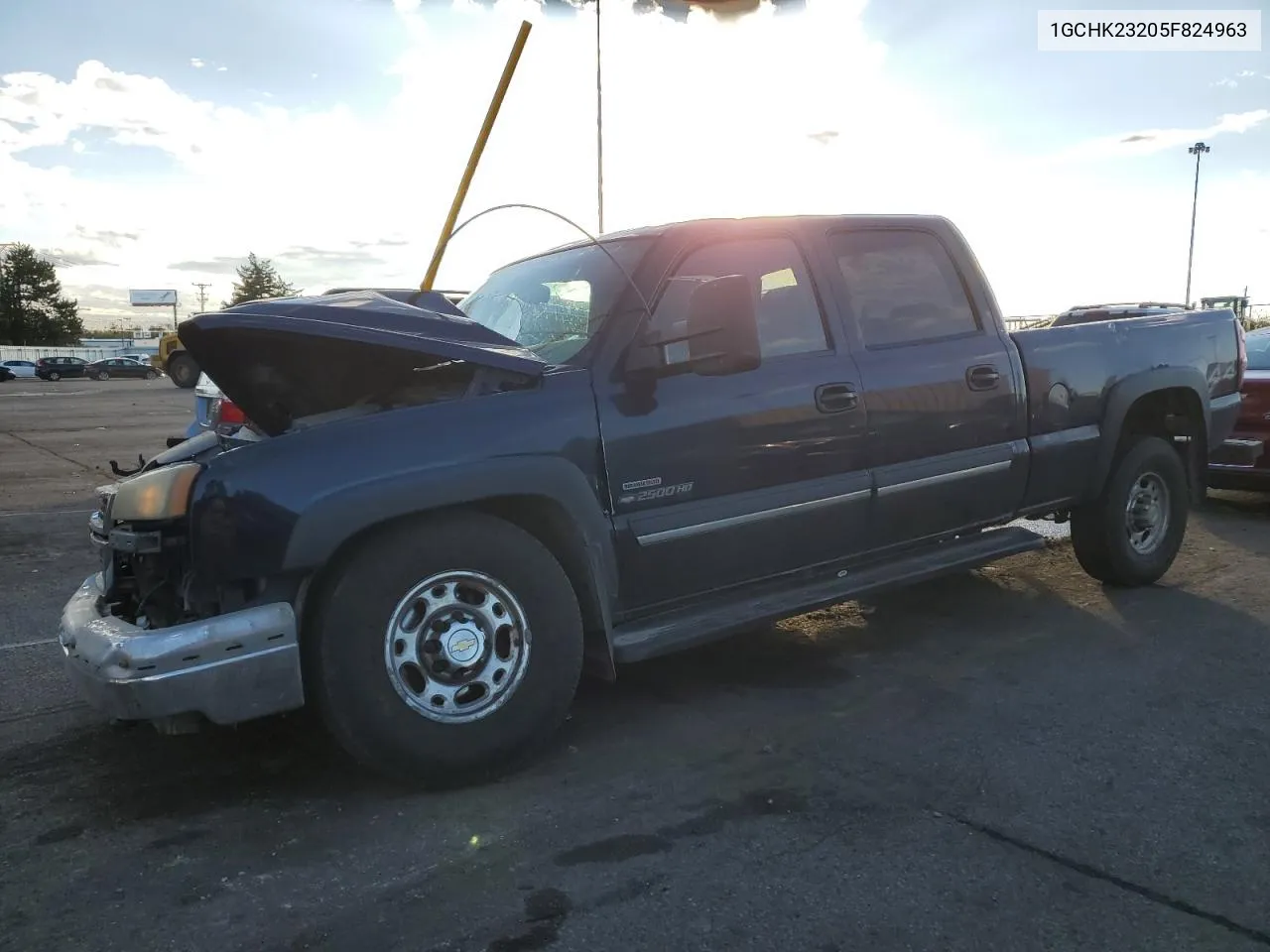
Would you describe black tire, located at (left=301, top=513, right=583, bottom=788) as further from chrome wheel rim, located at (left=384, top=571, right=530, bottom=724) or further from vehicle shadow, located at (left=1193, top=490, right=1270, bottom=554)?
vehicle shadow, located at (left=1193, top=490, right=1270, bottom=554)

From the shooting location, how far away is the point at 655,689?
4.31m

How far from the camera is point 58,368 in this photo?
5712 cm

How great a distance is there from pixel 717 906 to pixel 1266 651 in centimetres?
338

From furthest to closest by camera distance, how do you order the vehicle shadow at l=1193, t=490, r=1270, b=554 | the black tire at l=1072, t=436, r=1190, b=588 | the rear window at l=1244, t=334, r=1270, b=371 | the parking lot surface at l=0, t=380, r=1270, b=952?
the rear window at l=1244, t=334, r=1270, b=371 → the vehicle shadow at l=1193, t=490, r=1270, b=554 → the black tire at l=1072, t=436, r=1190, b=588 → the parking lot surface at l=0, t=380, r=1270, b=952

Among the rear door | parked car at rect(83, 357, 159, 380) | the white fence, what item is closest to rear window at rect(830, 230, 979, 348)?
the rear door

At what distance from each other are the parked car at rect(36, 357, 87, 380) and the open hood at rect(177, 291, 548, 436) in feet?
201

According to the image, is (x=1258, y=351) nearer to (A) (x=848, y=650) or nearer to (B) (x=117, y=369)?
(A) (x=848, y=650)

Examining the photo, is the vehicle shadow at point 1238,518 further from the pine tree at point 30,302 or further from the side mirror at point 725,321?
the pine tree at point 30,302

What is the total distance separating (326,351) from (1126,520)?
14.5ft

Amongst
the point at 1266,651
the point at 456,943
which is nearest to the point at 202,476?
the point at 456,943

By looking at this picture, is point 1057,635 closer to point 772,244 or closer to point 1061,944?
point 772,244

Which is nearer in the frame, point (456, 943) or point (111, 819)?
point (456, 943)

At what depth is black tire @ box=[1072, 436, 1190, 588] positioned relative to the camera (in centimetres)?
555

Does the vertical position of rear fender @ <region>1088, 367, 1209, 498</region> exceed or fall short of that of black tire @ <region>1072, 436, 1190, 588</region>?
it exceeds it
